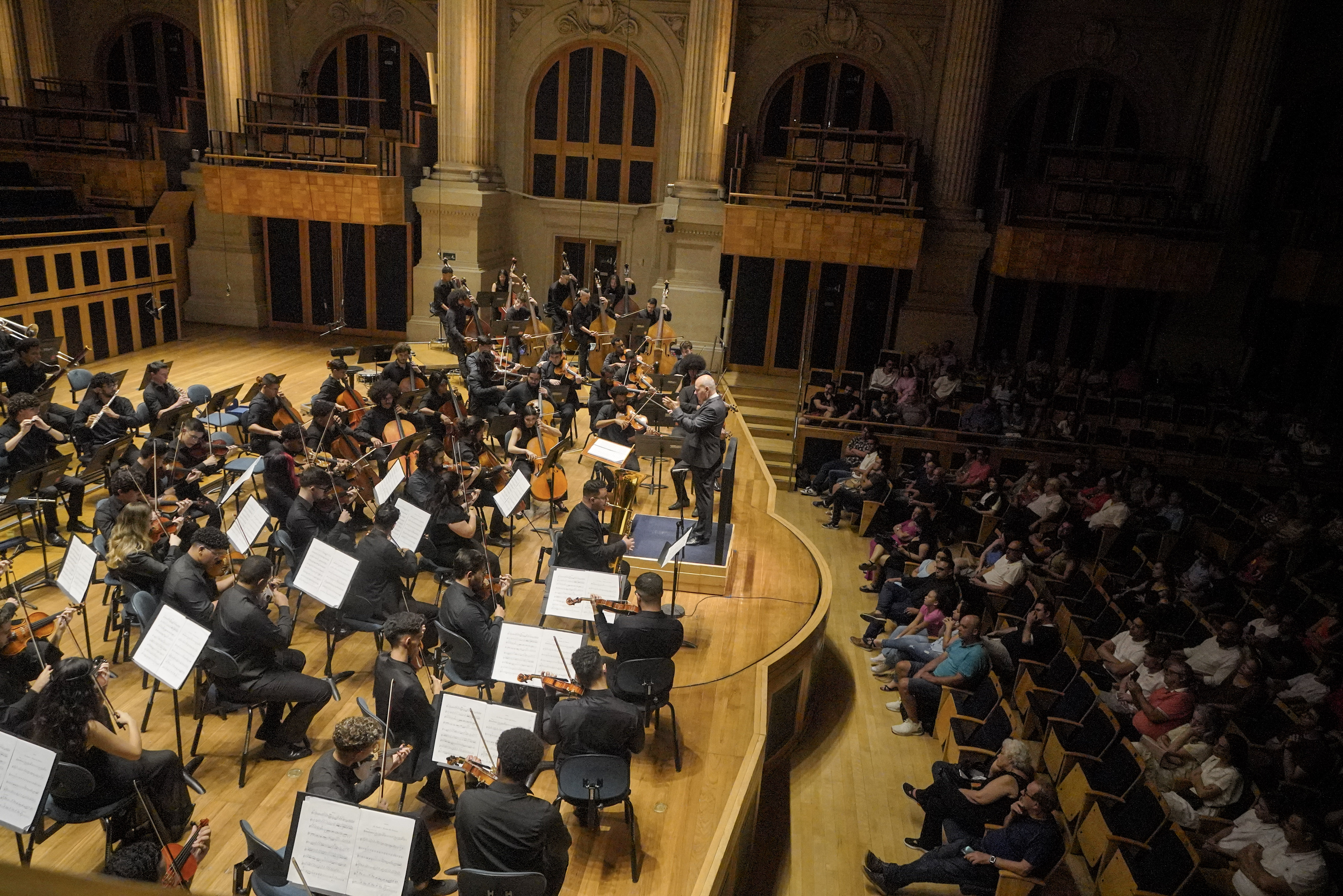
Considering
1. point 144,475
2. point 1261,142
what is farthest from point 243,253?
point 1261,142

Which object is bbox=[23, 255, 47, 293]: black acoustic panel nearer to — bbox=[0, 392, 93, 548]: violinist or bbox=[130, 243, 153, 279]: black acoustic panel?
bbox=[130, 243, 153, 279]: black acoustic panel

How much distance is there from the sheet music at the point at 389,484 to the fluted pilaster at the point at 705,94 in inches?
380

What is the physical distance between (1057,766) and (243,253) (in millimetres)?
16196

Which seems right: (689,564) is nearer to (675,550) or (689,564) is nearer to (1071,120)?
(675,550)

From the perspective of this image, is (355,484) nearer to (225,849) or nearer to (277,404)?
(277,404)

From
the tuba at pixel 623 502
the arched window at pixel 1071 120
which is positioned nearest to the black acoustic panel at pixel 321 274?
the tuba at pixel 623 502

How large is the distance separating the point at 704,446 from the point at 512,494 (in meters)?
1.97

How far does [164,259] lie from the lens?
15.3 m

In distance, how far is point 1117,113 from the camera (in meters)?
15.5

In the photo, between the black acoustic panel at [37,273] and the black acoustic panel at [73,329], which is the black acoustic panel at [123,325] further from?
the black acoustic panel at [37,273]

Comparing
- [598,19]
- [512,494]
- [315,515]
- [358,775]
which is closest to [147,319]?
[598,19]

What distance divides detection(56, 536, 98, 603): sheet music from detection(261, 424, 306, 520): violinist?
1709mm

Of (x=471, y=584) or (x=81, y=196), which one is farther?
(x=81, y=196)

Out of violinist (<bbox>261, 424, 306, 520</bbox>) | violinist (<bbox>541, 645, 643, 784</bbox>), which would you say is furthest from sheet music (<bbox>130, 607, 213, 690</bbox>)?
violinist (<bbox>261, 424, 306, 520</bbox>)
